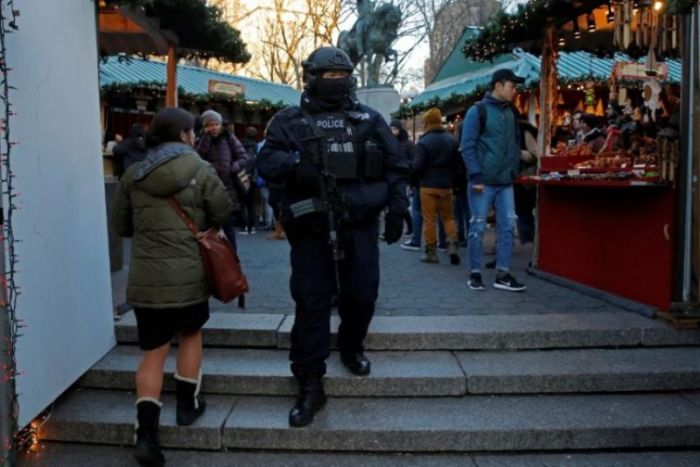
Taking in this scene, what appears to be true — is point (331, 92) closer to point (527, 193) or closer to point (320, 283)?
point (320, 283)

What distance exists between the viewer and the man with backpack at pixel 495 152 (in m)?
5.50

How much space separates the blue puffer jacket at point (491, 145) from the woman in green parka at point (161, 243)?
284 centimetres

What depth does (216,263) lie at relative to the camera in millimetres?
3365

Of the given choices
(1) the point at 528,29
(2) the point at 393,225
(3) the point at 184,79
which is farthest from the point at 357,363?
(3) the point at 184,79

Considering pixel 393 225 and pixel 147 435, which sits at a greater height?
pixel 393 225

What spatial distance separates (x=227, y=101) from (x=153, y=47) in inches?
375

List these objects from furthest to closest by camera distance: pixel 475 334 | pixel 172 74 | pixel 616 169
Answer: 1. pixel 172 74
2. pixel 616 169
3. pixel 475 334

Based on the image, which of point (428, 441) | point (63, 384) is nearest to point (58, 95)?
point (63, 384)

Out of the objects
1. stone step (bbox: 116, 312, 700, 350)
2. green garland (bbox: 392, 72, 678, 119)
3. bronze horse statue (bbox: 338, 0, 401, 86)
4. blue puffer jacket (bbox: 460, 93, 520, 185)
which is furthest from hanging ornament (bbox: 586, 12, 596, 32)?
bronze horse statue (bbox: 338, 0, 401, 86)

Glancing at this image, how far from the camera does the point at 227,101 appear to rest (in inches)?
648

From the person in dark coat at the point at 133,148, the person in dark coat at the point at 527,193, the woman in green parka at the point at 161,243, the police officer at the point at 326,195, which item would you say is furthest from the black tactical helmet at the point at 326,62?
the person in dark coat at the point at 133,148

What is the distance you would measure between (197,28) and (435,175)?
3.12 m

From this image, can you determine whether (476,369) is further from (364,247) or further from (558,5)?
(558,5)

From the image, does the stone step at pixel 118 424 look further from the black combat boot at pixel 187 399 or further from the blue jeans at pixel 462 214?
the blue jeans at pixel 462 214
